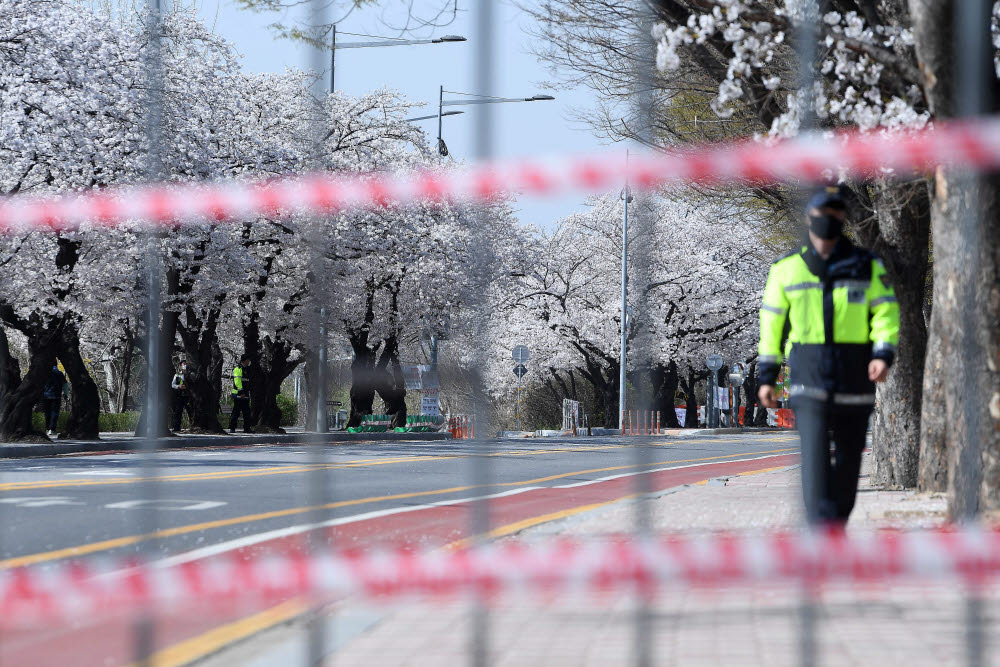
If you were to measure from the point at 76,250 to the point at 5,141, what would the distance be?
3019 mm

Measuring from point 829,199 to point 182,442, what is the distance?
21.8 meters

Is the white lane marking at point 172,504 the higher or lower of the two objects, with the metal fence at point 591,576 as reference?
lower

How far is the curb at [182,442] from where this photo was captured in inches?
839

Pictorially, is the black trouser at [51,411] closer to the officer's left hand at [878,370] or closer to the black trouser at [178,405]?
the black trouser at [178,405]

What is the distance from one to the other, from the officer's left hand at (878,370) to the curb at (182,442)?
10407 millimetres

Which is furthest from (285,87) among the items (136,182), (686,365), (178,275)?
(686,365)

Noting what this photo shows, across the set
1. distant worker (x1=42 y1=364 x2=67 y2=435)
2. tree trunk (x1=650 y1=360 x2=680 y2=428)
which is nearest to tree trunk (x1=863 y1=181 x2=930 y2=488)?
distant worker (x1=42 y1=364 x2=67 y2=435)

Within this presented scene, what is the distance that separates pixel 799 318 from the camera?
19.5 feet

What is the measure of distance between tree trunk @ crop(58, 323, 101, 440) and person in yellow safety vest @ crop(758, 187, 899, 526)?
22210 mm

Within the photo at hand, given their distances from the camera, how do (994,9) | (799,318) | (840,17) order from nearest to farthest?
(799,318) → (994,9) → (840,17)

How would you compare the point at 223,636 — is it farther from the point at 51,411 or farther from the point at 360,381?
the point at 360,381

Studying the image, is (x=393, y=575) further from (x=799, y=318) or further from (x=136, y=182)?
(x=136, y=182)

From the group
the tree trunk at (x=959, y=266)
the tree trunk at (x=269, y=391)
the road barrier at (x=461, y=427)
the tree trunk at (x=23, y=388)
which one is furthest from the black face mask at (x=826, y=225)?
the road barrier at (x=461, y=427)

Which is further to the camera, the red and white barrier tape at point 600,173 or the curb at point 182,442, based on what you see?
the curb at point 182,442
